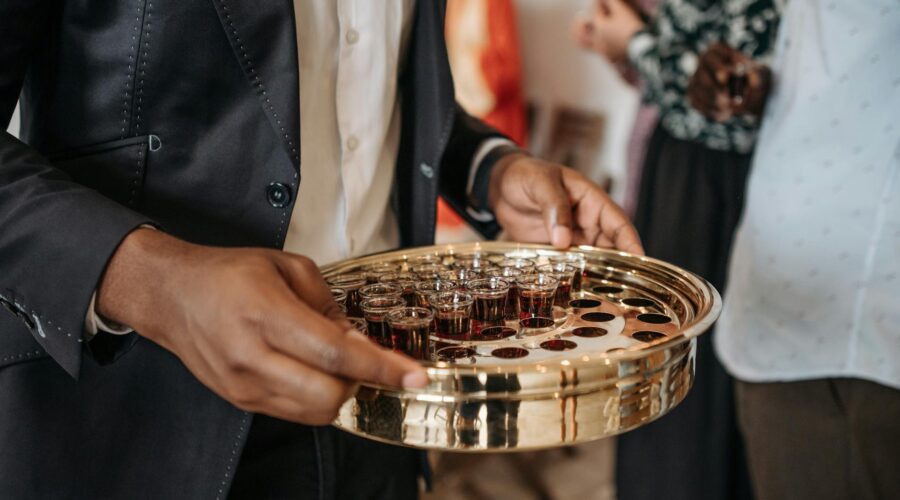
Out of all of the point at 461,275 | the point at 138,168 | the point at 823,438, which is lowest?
the point at 823,438

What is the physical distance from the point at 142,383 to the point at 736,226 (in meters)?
1.49

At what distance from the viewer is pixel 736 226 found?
1905mm

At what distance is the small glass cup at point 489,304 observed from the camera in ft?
2.68

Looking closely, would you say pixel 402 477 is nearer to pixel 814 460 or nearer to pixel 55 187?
pixel 55 187

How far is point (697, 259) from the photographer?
6.45 feet

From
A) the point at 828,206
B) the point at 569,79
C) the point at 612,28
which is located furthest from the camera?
the point at 569,79

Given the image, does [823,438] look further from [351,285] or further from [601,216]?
[351,285]

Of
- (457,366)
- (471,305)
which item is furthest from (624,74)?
(457,366)

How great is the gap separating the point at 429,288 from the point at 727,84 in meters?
1.00

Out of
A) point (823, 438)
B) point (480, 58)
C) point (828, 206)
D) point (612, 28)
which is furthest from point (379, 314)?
point (480, 58)

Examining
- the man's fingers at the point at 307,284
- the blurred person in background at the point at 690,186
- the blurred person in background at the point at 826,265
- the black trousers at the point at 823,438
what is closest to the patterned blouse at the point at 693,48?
the blurred person in background at the point at 690,186

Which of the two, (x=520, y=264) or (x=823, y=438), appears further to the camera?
(x=823, y=438)

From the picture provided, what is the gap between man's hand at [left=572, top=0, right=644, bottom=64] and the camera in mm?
2123

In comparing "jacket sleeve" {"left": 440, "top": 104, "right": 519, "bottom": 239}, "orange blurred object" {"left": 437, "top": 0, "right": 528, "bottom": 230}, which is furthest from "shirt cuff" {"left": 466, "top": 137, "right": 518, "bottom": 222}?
"orange blurred object" {"left": 437, "top": 0, "right": 528, "bottom": 230}
